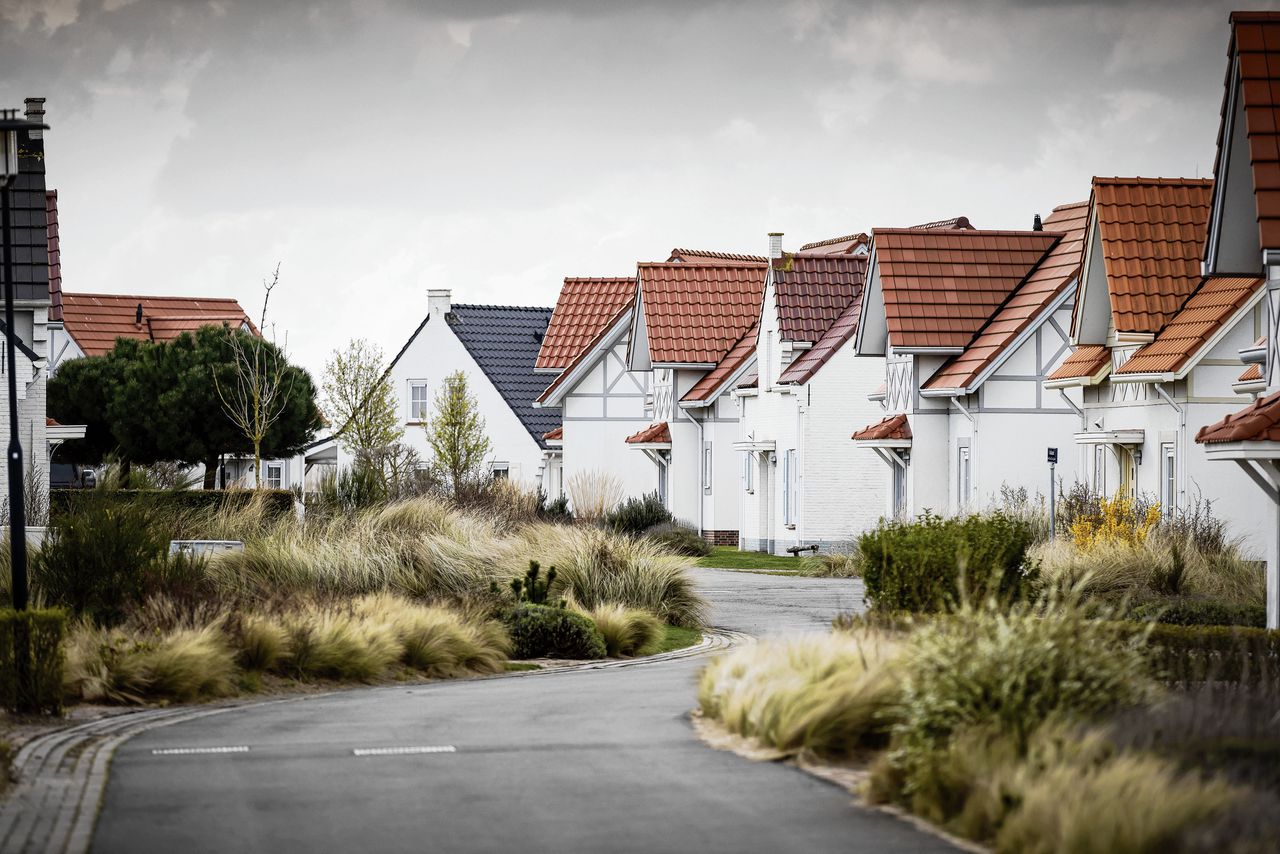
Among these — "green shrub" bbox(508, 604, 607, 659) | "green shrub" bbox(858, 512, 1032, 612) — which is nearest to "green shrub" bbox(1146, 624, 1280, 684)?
"green shrub" bbox(858, 512, 1032, 612)

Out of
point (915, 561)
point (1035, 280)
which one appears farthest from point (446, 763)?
point (1035, 280)

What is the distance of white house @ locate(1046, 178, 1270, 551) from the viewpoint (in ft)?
95.3

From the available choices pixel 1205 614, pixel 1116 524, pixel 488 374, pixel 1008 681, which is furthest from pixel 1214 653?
pixel 488 374

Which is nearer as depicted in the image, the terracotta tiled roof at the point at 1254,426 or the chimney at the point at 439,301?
the terracotta tiled roof at the point at 1254,426

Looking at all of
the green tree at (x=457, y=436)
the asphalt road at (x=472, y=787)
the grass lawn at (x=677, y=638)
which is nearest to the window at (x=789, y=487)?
the green tree at (x=457, y=436)

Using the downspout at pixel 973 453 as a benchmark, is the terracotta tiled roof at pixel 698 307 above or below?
above

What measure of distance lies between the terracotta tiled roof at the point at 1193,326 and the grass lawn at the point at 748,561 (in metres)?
9.14

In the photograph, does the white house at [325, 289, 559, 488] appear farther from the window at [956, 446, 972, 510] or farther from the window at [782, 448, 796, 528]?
the window at [956, 446, 972, 510]

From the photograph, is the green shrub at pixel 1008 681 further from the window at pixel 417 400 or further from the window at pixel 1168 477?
the window at pixel 417 400

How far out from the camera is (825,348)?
41188 millimetres

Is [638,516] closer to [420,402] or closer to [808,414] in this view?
[808,414]

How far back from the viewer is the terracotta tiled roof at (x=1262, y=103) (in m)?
17.8

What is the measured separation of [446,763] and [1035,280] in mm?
28183

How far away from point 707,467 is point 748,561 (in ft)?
28.4
